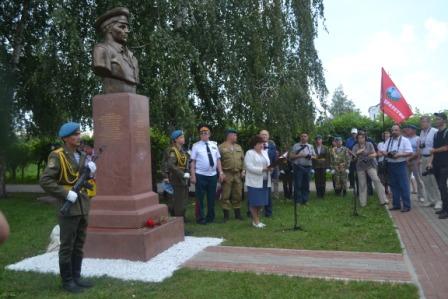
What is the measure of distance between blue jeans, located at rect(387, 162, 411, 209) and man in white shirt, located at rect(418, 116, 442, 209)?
0.41 metres

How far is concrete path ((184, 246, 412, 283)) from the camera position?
5.29m

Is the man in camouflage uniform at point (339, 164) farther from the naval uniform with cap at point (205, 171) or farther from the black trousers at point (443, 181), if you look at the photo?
the naval uniform with cap at point (205, 171)

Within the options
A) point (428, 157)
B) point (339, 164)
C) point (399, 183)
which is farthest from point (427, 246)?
point (339, 164)

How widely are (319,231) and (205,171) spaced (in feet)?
8.03

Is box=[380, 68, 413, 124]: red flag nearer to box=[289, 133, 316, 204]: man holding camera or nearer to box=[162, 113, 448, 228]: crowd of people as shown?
box=[162, 113, 448, 228]: crowd of people

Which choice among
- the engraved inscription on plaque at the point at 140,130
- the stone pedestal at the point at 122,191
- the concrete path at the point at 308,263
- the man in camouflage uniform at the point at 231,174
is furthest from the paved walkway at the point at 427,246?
the engraved inscription on plaque at the point at 140,130

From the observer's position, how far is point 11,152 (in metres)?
14.1

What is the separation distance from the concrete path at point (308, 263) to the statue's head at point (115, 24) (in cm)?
345

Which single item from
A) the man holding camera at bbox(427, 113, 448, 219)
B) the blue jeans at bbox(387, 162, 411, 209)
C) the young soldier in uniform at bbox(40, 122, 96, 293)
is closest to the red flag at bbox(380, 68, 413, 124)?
the blue jeans at bbox(387, 162, 411, 209)

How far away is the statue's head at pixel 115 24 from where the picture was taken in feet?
22.6

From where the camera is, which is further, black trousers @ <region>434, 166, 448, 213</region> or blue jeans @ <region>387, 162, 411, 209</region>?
blue jeans @ <region>387, 162, 411, 209</region>

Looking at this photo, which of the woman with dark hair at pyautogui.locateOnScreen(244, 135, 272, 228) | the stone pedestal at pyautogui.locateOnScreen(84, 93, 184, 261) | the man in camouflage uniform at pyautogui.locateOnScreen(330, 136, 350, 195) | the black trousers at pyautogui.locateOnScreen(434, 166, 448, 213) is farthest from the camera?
the man in camouflage uniform at pyautogui.locateOnScreen(330, 136, 350, 195)

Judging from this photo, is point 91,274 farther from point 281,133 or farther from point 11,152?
point 11,152

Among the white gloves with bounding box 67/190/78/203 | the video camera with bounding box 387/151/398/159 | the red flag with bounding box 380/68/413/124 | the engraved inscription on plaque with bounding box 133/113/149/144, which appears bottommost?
the white gloves with bounding box 67/190/78/203
